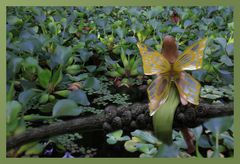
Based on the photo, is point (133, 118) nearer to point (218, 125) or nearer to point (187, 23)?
point (218, 125)

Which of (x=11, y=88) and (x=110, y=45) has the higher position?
(x=110, y=45)

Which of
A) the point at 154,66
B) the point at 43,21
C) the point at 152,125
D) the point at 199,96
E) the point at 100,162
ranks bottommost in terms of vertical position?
the point at 100,162

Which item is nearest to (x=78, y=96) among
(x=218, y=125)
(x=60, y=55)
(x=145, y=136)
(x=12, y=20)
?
(x=60, y=55)

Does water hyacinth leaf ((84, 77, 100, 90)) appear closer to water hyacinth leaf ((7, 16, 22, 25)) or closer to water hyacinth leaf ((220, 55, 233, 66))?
water hyacinth leaf ((7, 16, 22, 25))

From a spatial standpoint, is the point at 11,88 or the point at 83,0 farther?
the point at 83,0

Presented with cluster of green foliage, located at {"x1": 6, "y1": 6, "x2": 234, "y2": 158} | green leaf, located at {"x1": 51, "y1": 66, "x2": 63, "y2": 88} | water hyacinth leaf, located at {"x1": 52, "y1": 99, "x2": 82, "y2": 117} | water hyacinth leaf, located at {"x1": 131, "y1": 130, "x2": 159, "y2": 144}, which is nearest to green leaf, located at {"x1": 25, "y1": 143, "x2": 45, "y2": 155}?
cluster of green foliage, located at {"x1": 6, "y1": 6, "x2": 234, "y2": 158}

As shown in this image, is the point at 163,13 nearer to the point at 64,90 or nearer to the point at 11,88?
the point at 64,90

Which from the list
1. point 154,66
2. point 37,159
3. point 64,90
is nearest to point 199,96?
point 154,66
